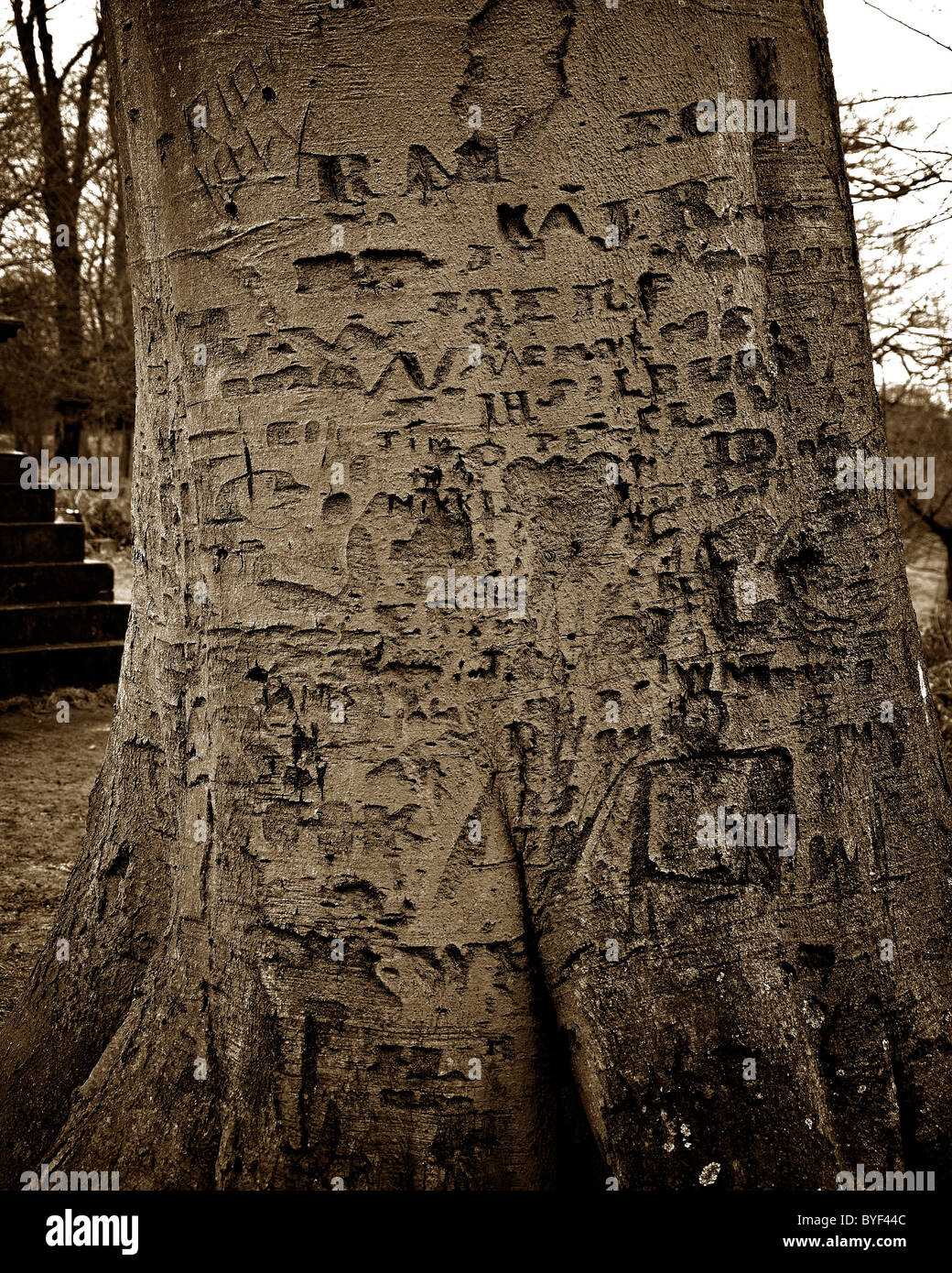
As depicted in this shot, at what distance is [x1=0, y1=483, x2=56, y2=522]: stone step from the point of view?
7793mm

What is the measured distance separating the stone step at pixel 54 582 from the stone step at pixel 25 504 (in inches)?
14.3

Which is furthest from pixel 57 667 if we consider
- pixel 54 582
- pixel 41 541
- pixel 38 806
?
pixel 38 806

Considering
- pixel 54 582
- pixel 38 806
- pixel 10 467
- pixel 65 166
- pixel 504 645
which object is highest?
pixel 65 166

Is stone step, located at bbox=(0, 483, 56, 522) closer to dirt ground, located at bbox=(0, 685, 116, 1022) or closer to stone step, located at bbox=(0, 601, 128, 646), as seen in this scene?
stone step, located at bbox=(0, 601, 128, 646)

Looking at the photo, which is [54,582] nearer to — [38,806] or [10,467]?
[10,467]

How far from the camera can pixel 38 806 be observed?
493 centimetres

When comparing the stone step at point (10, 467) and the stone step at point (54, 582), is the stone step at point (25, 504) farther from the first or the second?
the stone step at point (54, 582)

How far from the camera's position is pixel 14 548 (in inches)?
306

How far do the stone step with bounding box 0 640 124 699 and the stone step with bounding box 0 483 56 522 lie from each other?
1037 mm

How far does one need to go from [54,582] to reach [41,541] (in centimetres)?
33

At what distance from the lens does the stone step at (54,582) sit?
25.2ft

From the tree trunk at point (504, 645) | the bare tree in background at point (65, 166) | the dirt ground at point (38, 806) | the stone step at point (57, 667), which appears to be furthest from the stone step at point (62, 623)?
the bare tree in background at point (65, 166)

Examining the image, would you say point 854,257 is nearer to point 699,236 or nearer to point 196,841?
point 699,236

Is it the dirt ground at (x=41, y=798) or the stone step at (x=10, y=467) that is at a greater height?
the stone step at (x=10, y=467)
